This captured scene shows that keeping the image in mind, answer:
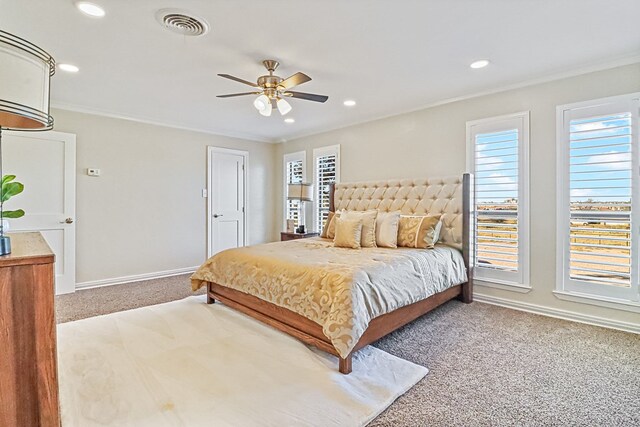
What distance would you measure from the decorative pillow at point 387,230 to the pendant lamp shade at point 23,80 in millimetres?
3063

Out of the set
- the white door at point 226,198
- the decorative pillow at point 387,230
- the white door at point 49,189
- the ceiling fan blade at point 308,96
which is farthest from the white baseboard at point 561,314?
the white door at point 49,189

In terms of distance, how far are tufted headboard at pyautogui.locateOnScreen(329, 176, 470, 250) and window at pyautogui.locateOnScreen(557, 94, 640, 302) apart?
974mm

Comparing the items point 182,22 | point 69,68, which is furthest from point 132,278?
point 182,22

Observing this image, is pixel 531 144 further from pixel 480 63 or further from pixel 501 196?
pixel 480 63

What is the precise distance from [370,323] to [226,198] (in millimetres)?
4204

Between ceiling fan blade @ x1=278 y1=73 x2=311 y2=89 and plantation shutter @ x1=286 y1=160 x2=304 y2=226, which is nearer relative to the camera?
ceiling fan blade @ x1=278 y1=73 x2=311 y2=89

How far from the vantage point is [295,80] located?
8.98 feet

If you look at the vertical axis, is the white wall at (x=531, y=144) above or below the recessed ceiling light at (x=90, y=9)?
below

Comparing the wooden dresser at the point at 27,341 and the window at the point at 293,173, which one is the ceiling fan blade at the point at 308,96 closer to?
the wooden dresser at the point at 27,341

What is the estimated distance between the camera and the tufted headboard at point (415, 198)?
12.4 ft

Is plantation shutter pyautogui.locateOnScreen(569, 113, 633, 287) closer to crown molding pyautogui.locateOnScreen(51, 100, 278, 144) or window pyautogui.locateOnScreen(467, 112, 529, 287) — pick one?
window pyautogui.locateOnScreen(467, 112, 529, 287)

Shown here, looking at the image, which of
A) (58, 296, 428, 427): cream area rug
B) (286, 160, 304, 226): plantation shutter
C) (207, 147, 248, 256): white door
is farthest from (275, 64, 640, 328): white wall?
(207, 147, 248, 256): white door

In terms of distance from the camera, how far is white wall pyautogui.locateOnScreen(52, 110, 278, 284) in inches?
172

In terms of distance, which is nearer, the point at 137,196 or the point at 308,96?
the point at 308,96
